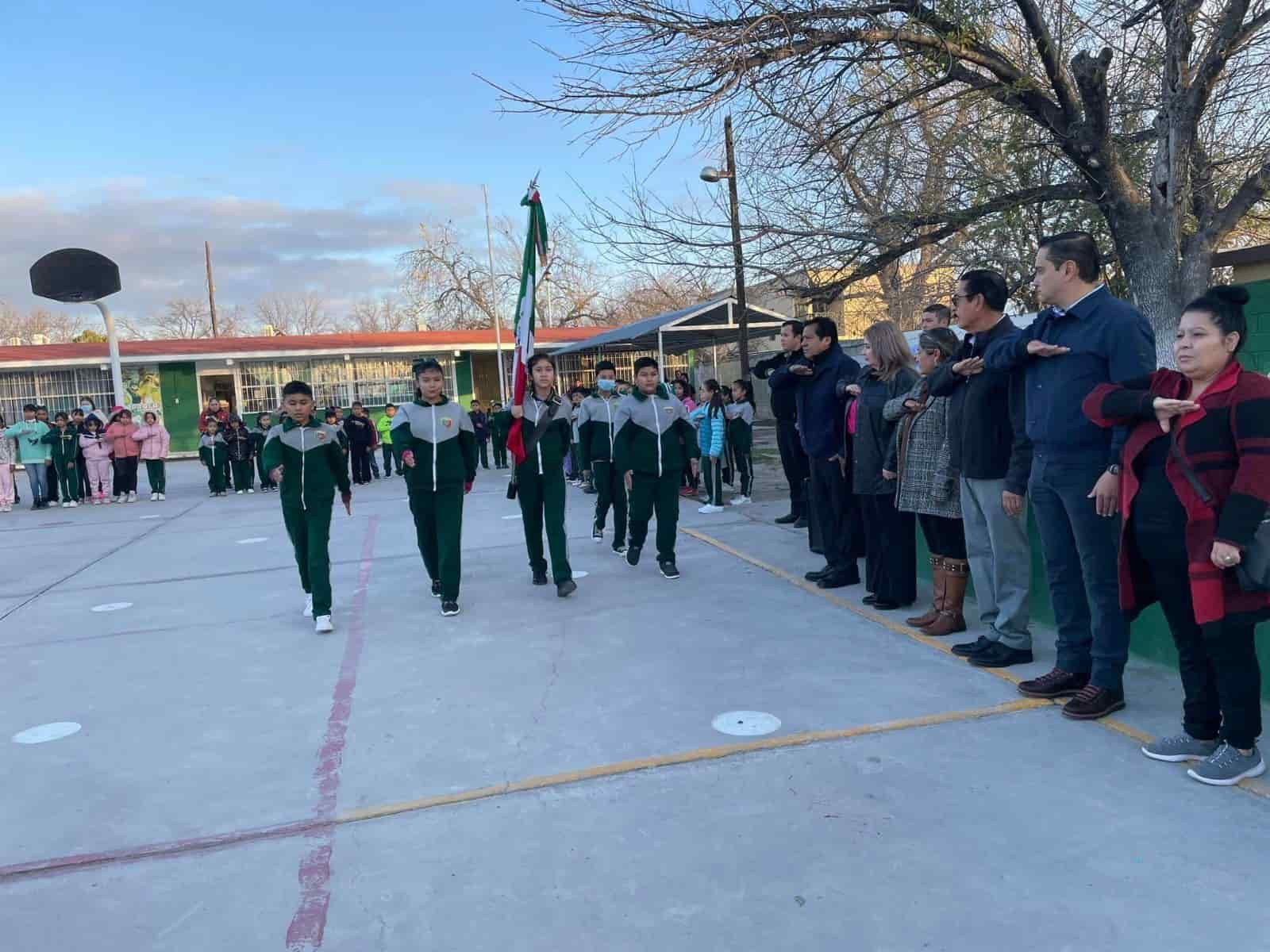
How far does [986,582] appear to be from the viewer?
16.7 feet

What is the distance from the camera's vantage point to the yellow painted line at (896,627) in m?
3.45

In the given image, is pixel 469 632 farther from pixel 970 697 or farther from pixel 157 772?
pixel 970 697

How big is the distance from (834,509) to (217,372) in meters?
28.2

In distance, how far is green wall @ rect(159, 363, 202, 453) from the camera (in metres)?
30.3

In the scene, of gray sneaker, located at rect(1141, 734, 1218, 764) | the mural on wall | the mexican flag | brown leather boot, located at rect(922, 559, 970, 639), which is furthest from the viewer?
the mural on wall

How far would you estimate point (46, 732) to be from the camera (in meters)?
4.77

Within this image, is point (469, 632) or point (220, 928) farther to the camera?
point (469, 632)

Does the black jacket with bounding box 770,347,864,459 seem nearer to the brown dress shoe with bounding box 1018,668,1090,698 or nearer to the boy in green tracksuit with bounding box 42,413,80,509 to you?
the brown dress shoe with bounding box 1018,668,1090,698

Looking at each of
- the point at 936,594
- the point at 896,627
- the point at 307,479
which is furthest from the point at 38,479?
the point at 936,594

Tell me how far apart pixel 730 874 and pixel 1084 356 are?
266 cm

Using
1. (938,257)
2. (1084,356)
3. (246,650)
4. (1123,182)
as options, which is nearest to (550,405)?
(246,650)

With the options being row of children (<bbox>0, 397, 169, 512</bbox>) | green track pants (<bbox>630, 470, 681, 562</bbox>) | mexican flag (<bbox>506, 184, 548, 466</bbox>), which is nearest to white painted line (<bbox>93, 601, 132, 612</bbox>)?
mexican flag (<bbox>506, 184, 548, 466</bbox>)

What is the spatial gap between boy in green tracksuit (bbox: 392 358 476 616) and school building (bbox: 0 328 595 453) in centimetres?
2213

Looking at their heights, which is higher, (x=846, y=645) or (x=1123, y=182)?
(x=1123, y=182)
